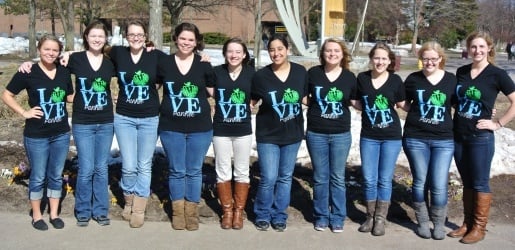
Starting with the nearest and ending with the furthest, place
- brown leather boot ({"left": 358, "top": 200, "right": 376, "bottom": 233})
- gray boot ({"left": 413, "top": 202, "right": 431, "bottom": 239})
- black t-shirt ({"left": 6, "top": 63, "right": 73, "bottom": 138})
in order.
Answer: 1. black t-shirt ({"left": 6, "top": 63, "right": 73, "bottom": 138})
2. gray boot ({"left": 413, "top": 202, "right": 431, "bottom": 239})
3. brown leather boot ({"left": 358, "top": 200, "right": 376, "bottom": 233})

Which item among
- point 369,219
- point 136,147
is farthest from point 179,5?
point 369,219

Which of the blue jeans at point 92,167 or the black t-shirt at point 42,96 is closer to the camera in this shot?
the black t-shirt at point 42,96

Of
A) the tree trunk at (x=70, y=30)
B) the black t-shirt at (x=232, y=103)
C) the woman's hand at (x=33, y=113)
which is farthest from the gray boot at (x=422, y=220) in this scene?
the tree trunk at (x=70, y=30)

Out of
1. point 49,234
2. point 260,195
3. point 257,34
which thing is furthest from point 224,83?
point 257,34

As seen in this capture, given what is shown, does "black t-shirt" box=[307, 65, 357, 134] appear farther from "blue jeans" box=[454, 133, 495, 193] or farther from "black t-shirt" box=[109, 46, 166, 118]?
"black t-shirt" box=[109, 46, 166, 118]

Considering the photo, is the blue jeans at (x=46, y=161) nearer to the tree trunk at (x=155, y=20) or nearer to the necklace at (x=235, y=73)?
the necklace at (x=235, y=73)

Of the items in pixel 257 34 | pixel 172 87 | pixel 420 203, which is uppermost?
pixel 257 34

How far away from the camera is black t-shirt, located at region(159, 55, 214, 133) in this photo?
4.81 meters

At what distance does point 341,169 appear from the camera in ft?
16.2

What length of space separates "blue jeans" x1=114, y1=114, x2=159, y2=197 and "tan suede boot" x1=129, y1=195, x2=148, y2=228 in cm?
5

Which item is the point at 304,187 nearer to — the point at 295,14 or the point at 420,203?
the point at 420,203

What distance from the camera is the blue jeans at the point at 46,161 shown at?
4777mm

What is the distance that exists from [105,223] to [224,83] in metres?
1.66

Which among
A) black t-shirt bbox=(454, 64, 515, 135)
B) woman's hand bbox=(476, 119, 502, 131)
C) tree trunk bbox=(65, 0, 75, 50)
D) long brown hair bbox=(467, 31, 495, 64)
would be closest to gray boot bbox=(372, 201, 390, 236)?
black t-shirt bbox=(454, 64, 515, 135)
